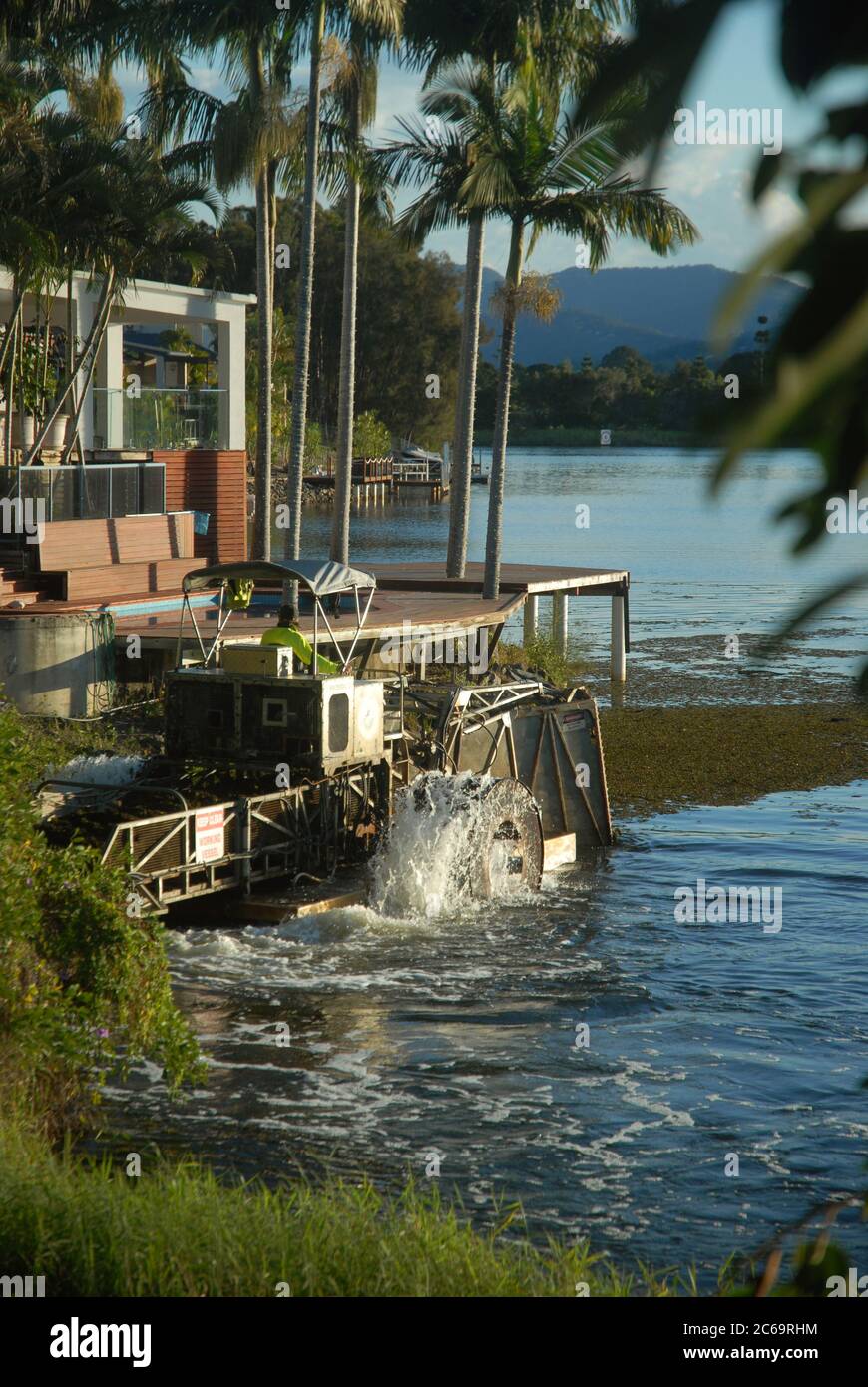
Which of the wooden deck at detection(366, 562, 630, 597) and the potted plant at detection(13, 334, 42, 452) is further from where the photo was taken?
the wooden deck at detection(366, 562, 630, 597)

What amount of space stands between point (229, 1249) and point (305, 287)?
29681 mm

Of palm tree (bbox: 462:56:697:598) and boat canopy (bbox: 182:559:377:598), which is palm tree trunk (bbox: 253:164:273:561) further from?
boat canopy (bbox: 182:559:377:598)

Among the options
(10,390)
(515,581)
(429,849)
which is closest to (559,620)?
(515,581)

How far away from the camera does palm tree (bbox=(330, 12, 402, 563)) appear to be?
3338 cm

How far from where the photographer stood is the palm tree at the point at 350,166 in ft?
109

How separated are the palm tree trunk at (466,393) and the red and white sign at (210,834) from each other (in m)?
18.8

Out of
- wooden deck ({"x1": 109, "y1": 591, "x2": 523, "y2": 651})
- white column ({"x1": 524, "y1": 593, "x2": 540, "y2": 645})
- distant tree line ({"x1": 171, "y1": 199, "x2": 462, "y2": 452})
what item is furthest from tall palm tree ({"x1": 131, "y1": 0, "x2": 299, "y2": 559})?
distant tree line ({"x1": 171, "y1": 199, "x2": 462, "y2": 452})

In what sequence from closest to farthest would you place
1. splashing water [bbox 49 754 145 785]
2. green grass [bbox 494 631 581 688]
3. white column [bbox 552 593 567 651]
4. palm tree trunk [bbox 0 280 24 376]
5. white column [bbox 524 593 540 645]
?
1. splashing water [bbox 49 754 145 785]
2. palm tree trunk [bbox 0 280 24 376]
3. green grass [bbox 494 631 581 688]
4. white column [bbox 524 593 540 645]
5. white column [bbox 552 593 567 651]

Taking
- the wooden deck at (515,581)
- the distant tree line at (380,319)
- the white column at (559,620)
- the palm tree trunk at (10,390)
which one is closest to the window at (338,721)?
the palm tree trunk at (10,390)

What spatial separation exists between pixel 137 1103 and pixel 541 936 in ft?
24.1

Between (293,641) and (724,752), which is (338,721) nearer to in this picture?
(293,641)

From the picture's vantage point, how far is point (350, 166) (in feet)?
112

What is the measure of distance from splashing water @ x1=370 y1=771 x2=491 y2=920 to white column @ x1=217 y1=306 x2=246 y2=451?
23375mm

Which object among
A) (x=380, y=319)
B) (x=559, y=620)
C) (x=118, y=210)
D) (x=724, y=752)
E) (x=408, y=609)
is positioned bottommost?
(x=724, y=752)
